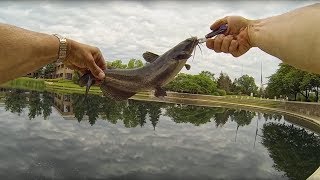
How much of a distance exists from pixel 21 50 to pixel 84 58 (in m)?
1.00

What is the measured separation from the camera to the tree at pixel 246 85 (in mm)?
107875

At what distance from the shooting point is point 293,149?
3472 cm

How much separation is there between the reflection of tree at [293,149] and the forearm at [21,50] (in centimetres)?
2480

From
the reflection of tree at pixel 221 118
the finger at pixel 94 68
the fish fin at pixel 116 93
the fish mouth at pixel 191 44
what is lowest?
the reflection of tree at pixel 221 118

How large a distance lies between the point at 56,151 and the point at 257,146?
17.8m

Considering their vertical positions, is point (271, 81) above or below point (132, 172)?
above

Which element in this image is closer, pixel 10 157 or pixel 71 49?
pixel 71 49

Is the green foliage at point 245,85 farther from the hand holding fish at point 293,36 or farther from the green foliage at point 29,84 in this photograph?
the hand holding fish at point 293,36

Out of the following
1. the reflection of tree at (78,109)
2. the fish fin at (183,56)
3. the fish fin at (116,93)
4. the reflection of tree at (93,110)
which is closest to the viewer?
the fish fin at (183,56)

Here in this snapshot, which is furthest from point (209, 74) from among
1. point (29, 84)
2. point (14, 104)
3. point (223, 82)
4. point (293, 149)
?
point (293, 149)

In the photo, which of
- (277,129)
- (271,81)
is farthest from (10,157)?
(271,81)

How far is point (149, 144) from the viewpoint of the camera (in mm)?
34062

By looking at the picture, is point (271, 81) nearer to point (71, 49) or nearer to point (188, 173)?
point (188, 173)

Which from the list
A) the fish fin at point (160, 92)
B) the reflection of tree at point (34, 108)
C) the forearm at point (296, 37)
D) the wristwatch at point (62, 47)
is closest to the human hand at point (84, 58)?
the wristwatch at point (62, 47)
